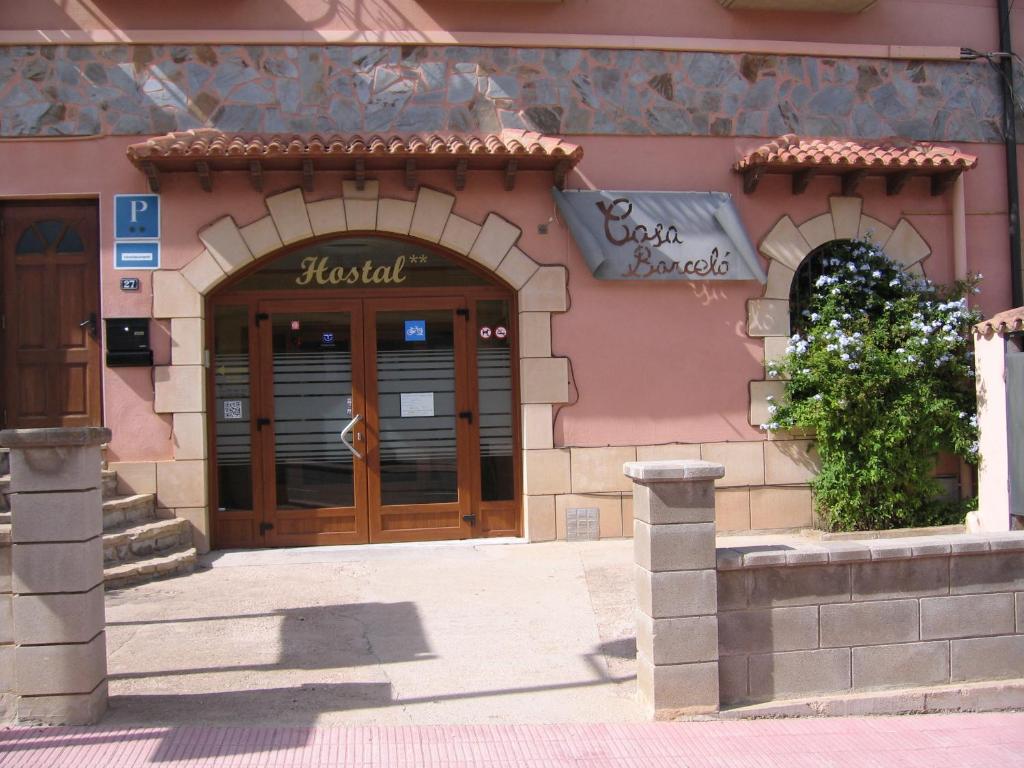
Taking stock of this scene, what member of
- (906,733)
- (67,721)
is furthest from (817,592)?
(67,721)

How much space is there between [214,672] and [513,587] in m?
2.54

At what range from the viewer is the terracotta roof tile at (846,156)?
8.60 m

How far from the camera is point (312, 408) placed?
879cm

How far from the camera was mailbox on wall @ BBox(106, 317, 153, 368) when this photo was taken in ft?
27.1

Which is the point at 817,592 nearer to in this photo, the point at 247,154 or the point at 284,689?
the point at 284,689

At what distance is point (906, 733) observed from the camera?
4711 mm

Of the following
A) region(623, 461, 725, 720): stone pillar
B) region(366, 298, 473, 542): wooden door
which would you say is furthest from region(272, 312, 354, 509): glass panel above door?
region(623, 461, 725, 720): stone pillar

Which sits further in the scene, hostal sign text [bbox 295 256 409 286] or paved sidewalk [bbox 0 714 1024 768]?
hostal sign text [bbox 295 256 409 286]

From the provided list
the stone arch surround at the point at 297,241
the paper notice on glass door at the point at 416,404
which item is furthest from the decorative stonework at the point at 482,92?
the paper notice on glass door at the point at 416,404

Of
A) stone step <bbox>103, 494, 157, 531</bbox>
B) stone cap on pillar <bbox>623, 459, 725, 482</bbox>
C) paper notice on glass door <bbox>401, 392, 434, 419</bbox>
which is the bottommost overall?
stone step <bbox>103, 494, 157, 531</bbox>

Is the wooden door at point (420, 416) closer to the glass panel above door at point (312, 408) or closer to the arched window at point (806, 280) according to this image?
the glass panel above door at point (312, 408)

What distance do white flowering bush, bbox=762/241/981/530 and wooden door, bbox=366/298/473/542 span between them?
3.00 m

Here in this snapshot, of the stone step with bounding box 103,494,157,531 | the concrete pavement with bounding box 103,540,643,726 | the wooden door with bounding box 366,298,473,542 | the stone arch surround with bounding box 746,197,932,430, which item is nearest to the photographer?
the concrete pavement with bounding box 103,540,643,726

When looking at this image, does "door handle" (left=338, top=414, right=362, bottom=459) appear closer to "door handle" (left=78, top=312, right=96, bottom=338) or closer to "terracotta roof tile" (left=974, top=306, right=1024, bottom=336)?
"door handle" (left=78, top=312, right=96, bottom=338)
